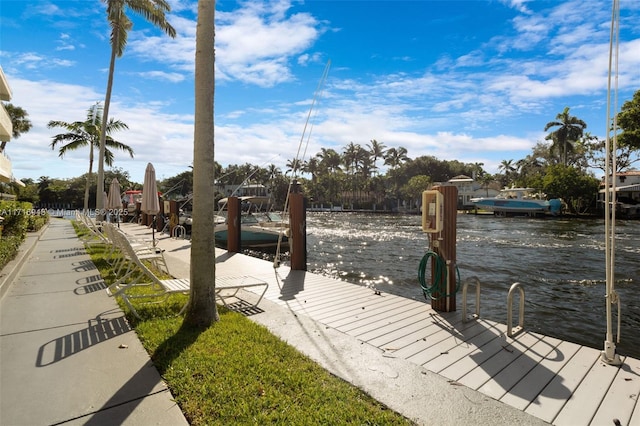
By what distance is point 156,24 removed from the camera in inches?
653

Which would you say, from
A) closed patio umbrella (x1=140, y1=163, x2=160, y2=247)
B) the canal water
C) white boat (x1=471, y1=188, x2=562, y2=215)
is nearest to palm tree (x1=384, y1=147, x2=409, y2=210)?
white boat (x1=471, y1=188, x2=562, y2=215)

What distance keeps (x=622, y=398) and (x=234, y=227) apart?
1028cm

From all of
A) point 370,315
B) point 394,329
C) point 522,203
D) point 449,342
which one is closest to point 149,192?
point 370,315

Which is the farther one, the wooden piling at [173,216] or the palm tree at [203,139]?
the wooden piling at [173,216]

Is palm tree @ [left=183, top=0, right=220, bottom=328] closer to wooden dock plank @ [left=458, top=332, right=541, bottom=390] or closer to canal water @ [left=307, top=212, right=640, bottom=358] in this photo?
wooden dock plank @ [left=458, top=332, right=541, bottom=390]

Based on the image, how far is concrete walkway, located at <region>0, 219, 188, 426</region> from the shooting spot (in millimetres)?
2652

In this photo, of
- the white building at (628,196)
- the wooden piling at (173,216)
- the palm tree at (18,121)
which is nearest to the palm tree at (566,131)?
the white building at (628,196)

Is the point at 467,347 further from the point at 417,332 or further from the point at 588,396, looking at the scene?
the point at 588,396

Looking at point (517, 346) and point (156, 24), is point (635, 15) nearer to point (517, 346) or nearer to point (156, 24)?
point (517, 346)

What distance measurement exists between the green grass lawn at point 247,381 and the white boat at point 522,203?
52.4 metres

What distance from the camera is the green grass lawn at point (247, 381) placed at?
8.70ft

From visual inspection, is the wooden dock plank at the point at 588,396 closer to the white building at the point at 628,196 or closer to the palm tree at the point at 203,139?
the palm tree at the point at 203,139

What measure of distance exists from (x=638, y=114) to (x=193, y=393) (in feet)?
122

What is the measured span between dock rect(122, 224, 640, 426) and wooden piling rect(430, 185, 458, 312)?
20 centimetres
